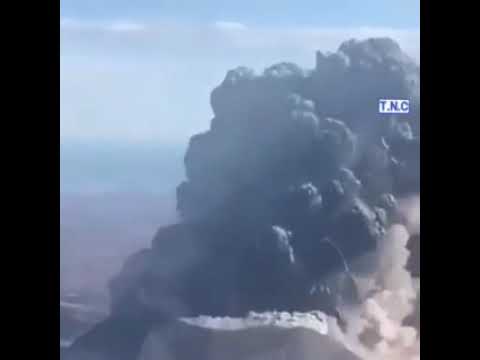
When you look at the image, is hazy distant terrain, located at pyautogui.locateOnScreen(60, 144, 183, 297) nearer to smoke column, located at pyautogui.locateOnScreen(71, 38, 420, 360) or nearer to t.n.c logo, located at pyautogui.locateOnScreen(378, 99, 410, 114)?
smoke column, located at pyautogui.locateOnScreen(71, 38, 420, 360)

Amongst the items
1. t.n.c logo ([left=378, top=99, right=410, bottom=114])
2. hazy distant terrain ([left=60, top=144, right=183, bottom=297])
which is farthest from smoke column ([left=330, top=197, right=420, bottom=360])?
hazy distant terrain ([left=60, top=144, right=183, bottom=297])

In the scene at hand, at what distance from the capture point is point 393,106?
7.06 ft

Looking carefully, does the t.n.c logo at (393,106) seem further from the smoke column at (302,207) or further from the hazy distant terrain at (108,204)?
the hazy distant terrain at (108,204)

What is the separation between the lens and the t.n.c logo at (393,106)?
2146 millimetres

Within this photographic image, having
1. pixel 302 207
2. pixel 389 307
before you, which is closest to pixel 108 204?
pixel 302 207

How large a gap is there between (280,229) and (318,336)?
286 millimetres

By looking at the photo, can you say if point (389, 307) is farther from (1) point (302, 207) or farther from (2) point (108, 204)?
(2) point (108, 204)

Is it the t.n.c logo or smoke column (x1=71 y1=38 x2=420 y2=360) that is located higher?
the t.n.c logo

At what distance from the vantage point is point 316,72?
6.98ft

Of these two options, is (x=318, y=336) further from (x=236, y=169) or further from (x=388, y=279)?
(x=236, y=169)

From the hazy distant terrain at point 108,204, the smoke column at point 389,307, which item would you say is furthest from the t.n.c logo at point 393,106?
the hazy distant terrain at point 108,204

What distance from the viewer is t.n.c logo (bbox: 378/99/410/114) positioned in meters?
2.15

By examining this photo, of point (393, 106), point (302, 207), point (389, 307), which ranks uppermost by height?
point (393, 106)
